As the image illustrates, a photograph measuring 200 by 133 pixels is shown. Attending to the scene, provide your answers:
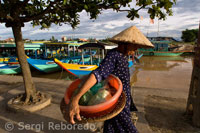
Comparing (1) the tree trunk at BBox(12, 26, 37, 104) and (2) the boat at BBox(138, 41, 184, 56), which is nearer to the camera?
(1) the tree trunk at BBox(12, 26, 37, 104)

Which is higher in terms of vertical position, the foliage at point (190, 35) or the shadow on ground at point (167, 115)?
the foliage at point (190, 35)

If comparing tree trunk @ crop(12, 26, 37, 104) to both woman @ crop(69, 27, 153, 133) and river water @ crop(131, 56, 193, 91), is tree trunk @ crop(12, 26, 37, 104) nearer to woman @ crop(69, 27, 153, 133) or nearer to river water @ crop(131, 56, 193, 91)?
woman @ crop(69, 27, 153, 133)

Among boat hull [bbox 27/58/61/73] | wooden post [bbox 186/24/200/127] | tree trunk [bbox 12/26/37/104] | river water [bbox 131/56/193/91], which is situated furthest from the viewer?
boat hull [bbox 27/58/61/73]

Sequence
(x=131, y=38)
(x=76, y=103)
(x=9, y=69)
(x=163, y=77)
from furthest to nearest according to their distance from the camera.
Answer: (x=9, y=69)
(x=163, y=77)
(x=131, y=38)
(x=76, y=103)

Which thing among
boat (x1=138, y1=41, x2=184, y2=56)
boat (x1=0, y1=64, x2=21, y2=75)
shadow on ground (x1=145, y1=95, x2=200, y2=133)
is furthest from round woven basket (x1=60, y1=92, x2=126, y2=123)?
boat (x1=138, y1=41, x2=184, y2=56)

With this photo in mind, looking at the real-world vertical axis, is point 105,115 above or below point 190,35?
below

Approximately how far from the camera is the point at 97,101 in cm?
121

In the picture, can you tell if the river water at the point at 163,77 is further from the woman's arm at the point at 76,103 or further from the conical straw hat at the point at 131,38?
the woman's arm at the point at 76,103

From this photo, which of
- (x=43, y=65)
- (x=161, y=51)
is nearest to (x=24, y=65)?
(x=43, y=65)

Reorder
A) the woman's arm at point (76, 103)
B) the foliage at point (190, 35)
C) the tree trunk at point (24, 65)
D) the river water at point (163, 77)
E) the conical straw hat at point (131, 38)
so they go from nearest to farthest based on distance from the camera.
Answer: the woman's arm at point (76, 103), the conical straw hat at point (131, 38), the tree trunk at point (24, 65), the river water at point (163, 77), the foliage at point (190, 35)

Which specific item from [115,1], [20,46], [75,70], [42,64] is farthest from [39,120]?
[42,64]

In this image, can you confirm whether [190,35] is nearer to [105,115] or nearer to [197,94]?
[197,94]

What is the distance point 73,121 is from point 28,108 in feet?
8.63

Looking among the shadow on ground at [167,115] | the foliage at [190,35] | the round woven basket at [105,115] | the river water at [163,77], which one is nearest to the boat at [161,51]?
the river water at [163,77]
